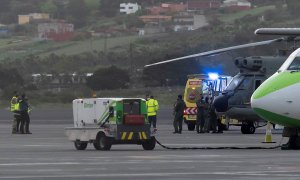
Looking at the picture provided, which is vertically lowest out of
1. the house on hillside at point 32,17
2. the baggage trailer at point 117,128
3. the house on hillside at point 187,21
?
the house on hillside at point 32,17

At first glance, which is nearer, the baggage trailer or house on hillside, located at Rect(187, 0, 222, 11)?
the baggage trailer

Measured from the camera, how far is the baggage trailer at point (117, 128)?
3203cm

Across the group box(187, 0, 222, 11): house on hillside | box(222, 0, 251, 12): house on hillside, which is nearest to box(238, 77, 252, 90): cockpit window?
box(222, 0, 251, 12): house on hillside

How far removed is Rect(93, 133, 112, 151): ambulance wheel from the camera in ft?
105

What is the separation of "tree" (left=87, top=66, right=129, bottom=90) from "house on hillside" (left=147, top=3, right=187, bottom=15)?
63.0 m

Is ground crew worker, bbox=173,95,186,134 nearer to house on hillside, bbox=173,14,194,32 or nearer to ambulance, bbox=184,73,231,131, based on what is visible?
ambulance, bbox=184,73,231,131

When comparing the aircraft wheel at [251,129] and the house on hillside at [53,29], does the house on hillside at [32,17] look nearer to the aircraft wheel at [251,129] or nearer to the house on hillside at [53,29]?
the house on hillside at [53,29]

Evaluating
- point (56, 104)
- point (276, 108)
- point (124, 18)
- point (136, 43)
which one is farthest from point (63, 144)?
point (124, 18)

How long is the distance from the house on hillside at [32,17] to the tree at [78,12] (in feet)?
12.4

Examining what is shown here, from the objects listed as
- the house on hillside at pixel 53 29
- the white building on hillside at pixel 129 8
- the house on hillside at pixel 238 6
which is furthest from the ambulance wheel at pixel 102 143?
the white building on hillside at pixel 129 8

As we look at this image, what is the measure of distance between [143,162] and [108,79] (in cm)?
5463

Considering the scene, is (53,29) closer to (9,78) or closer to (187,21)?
(187,21)

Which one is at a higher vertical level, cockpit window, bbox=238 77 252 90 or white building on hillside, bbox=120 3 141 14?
cockpit window, bbox=238 77 252 90

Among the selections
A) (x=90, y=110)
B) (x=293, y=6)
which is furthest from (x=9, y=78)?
(x=90, y=110)
